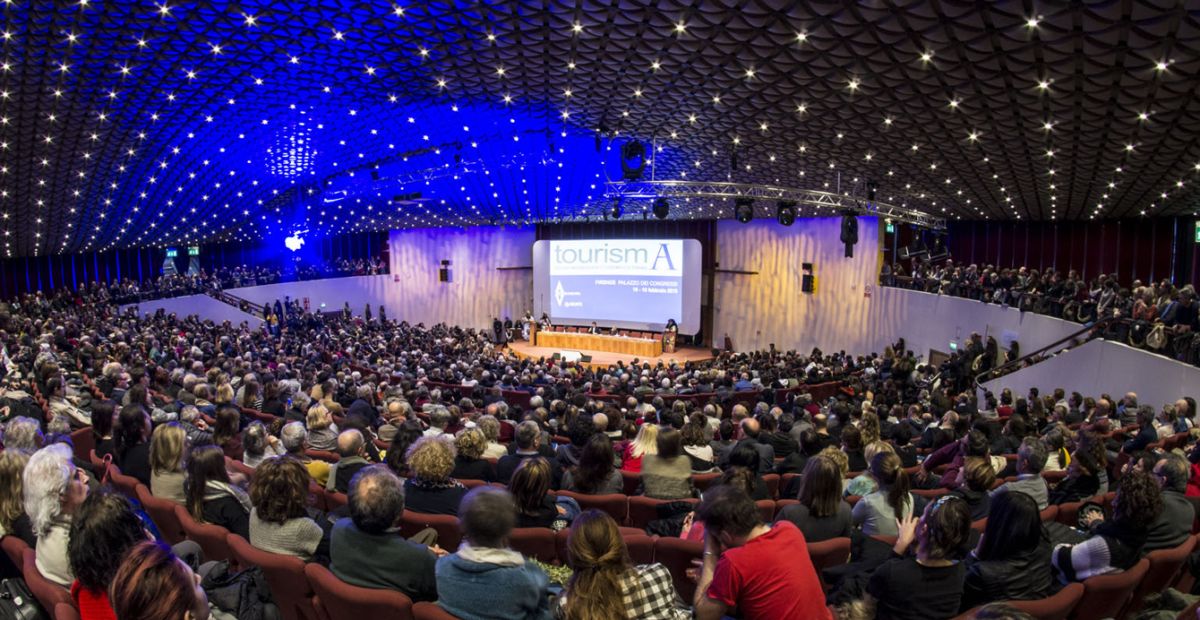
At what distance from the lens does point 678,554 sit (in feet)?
12.5

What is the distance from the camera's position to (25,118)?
43.4 feet

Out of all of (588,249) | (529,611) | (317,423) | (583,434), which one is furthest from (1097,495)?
(588,249)

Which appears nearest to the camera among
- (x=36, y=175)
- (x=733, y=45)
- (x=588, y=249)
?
(x=733, y=45)

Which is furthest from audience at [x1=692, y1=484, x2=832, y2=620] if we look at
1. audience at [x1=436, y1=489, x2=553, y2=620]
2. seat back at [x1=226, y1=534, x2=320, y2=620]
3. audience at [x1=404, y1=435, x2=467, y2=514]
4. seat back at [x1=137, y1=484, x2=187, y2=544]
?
seat back at [x1=137, y1=484, x2=187, y2=544]

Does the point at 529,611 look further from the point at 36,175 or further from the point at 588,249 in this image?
the point at 588,249

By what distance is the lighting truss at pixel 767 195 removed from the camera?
19.0m

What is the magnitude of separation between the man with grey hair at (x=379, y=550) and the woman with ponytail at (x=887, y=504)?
2.53 metres

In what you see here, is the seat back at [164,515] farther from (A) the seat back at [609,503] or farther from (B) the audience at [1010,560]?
(B) the audience at [1010,560]

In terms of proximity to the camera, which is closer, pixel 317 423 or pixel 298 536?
pixel 298 536

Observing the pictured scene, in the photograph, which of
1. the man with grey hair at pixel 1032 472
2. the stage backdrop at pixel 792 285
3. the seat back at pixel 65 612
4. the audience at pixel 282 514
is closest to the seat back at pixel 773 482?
the man with grey hair at pixel 1032 472

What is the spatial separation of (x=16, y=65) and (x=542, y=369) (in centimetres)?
1103

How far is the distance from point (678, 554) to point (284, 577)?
1.96m

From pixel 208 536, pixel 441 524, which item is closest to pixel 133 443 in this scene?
pixel 208 536

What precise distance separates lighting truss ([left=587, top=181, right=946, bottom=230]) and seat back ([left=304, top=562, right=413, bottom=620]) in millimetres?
15863
